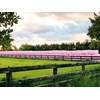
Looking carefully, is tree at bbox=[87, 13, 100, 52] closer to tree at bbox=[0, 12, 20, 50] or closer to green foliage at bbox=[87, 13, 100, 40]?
green foliage at bbox=[87, 13, 100, 40]

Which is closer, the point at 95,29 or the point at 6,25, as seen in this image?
the point at 6,25

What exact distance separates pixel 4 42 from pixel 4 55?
50274 mm

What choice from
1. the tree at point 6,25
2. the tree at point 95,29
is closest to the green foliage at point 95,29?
the tree at point 95,29

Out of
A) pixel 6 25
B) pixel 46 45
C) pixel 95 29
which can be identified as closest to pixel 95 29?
pixel 95 29

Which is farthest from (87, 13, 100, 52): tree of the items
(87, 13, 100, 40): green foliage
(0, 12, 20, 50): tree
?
(0, 12, 20, 50): tree

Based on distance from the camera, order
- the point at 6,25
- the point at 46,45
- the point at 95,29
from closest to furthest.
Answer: the point at 6,25 → the point at 95,29 → the point at 46,45

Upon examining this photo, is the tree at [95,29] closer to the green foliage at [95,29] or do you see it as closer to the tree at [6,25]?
the green foliage at [95,29]

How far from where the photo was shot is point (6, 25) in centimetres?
2391

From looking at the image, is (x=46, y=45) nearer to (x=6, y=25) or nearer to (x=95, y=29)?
(x=95, y=29)

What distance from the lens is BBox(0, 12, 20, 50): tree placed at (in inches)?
917
